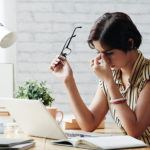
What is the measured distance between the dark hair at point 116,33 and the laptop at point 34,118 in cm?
40

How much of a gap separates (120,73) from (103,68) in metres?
0.21

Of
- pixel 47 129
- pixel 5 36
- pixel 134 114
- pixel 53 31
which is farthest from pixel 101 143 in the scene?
pixel 53 31

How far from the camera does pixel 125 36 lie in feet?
5.99

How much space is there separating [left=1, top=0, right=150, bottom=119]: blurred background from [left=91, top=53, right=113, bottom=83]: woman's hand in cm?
88

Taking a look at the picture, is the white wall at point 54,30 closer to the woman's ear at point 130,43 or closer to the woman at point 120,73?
the woman at point 120,73

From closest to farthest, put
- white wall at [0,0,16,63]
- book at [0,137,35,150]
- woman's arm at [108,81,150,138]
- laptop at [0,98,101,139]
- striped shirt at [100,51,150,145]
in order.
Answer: book at [0,137,35,150] < laptop at [0,98,101,139] < woman's arm at [108,81,150,138] < striped shirt at [100,51,150,145] < white wall at [0,0,16,63]

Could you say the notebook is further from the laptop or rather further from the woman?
the woman

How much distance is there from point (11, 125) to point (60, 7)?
1.03 metres

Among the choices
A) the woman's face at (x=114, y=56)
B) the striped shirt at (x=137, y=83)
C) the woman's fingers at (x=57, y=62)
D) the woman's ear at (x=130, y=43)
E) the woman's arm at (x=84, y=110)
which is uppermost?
the woman's ear at (x=130, y=43)

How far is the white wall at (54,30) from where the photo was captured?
2.65 m

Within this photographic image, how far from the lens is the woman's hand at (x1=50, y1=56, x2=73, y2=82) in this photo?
1.91 meters

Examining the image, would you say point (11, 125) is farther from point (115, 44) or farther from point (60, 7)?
point (60, 7)

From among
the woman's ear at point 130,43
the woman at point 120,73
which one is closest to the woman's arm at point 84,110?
the woman at point 120,73

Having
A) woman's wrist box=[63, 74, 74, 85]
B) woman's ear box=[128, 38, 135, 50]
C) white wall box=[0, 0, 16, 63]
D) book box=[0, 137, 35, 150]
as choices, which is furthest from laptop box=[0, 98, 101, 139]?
white wall box=[0, 0, 16, 63]
